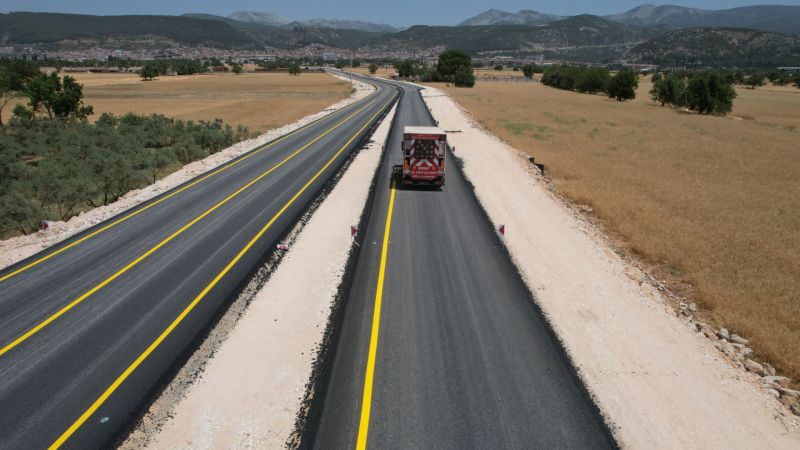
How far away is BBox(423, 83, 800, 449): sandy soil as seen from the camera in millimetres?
8516

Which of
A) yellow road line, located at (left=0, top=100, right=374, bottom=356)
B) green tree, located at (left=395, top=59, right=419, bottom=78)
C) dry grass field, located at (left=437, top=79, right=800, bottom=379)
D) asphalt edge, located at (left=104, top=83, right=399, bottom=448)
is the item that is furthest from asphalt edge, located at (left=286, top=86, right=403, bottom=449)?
green tree, located at (left=395, top=59, right=419, bottom=78)

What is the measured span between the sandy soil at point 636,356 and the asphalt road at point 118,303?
10.1 meters

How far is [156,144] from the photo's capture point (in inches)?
1630

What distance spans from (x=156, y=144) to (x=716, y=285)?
4516 centimetres

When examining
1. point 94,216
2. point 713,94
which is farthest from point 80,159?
point 713,94

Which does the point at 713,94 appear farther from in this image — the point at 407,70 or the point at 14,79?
the point at 14,79

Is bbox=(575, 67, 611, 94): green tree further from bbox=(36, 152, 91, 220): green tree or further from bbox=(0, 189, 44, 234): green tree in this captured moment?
bbox=(0, 189, 44, 234): green tree

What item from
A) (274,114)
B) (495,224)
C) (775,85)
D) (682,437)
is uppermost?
(775,85)

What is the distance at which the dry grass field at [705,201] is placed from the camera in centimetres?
1315

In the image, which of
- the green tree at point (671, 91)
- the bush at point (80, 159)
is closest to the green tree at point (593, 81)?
the green tree at point (671, 91)

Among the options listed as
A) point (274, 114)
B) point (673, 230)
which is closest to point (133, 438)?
point (673, 230)

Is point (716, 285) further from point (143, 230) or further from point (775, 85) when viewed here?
point (775, 85)

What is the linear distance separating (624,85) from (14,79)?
114 meters

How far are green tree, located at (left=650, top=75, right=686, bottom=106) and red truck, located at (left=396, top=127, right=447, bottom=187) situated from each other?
7857 cm
